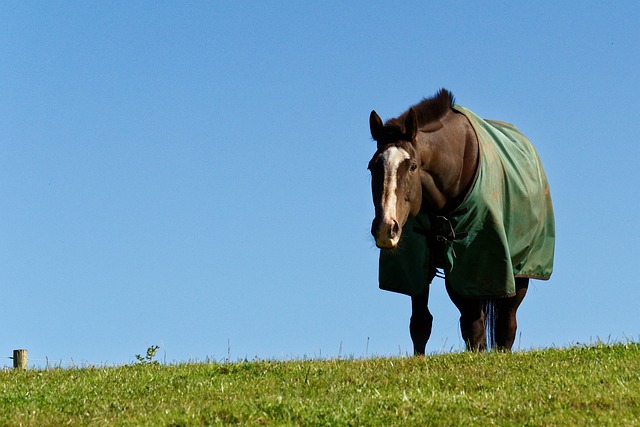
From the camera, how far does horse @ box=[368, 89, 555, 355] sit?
13844 mm

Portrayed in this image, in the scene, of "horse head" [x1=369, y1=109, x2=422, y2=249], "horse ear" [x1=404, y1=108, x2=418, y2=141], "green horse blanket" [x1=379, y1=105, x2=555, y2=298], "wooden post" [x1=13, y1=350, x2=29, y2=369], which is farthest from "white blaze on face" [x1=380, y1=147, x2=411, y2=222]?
"wooden post" [x1=13, y1=350, x2=29, y2=369]

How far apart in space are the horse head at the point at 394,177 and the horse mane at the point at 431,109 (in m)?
0.11

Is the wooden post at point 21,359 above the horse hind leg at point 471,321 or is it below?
above

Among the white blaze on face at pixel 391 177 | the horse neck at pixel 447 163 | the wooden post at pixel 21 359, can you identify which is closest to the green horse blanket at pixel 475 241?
the horse neck at pixel 447 163

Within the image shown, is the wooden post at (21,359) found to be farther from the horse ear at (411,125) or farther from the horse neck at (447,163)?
the horse ear at (411,125)

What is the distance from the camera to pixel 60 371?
15008 mm

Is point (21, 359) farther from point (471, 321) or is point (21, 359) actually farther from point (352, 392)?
point (352, 392)

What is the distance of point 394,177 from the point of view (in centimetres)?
1342

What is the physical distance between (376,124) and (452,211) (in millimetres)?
1646

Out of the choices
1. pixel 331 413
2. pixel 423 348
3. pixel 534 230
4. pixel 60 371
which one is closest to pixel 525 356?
pixel 423 348

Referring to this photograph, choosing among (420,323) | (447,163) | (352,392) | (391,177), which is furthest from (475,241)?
(352,392)

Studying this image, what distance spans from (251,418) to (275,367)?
116 inches

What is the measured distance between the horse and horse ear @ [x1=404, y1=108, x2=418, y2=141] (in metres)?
0.01

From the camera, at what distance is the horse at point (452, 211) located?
13.8 metres
